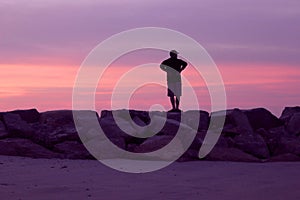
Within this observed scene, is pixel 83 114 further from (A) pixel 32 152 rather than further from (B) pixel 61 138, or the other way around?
(A) pixel 32 152

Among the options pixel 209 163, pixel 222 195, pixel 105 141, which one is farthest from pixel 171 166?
pixel 222 195

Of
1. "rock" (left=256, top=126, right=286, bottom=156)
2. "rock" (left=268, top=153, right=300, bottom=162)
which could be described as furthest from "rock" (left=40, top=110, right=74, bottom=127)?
"rock" (left=268, top=153, right=300, bottom=162)

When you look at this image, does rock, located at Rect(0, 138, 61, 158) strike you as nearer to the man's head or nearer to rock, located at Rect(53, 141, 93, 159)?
rock, located at Rect(53, 141, 93, 159)

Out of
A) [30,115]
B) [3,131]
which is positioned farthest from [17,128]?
[30,115]

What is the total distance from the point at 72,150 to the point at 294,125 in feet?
23.7

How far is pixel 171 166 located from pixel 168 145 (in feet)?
4.38

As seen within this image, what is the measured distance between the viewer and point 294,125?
1730 cm

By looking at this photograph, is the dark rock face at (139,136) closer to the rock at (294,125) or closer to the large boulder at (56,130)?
the large boulder at (56,130)

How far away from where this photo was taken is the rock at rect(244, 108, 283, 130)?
16.9 metres

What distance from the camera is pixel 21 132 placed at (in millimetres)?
14273

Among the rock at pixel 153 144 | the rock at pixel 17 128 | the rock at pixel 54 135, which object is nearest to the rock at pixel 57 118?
the rock at pixel 54 135

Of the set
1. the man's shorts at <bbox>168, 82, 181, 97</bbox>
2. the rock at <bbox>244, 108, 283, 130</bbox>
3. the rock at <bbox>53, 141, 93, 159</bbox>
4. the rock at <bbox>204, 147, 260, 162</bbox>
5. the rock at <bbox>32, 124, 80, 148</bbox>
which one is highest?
the man's shorts at <bbox>168, 82, 181, 97</bbox>

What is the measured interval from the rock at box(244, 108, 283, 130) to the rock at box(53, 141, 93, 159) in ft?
18.6

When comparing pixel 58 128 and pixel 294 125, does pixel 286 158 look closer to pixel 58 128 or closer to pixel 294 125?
pixel 294 125
